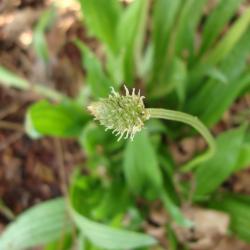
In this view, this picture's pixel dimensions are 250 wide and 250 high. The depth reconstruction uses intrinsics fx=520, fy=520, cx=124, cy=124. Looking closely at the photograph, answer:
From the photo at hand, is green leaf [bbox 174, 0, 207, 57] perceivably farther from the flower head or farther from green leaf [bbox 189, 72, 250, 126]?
the flower head

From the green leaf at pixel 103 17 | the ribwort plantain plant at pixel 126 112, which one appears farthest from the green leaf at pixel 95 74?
the ribwort plantain plant at pixel 126 112

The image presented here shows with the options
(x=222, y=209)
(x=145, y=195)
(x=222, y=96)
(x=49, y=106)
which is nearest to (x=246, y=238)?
(x=222, y=209)

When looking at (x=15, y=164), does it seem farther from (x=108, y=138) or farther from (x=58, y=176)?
(x=108, y=138)

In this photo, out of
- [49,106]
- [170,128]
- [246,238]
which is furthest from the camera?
[170,128]

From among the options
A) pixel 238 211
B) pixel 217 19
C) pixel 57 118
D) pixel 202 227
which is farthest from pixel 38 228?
pixel 217 19

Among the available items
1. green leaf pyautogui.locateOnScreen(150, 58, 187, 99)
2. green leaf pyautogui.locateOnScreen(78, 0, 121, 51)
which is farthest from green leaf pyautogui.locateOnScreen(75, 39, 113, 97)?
green leaf pyautogui.locateOnScreen(150, 58, 187, 99)

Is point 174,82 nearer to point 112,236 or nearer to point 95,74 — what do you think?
point 95,74
